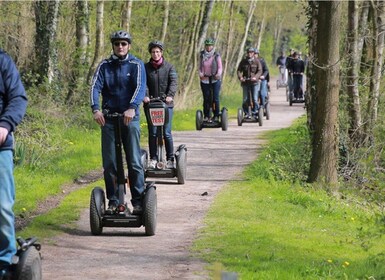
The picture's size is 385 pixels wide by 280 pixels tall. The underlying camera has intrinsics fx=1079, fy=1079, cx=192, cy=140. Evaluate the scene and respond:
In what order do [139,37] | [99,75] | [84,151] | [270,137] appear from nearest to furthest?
[99,75], [84,151], [270,137], [139,37]

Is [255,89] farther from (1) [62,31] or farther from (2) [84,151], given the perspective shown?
(2) [84,151]

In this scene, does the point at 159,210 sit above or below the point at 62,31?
below

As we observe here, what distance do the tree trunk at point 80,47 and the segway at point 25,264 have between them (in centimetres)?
1864

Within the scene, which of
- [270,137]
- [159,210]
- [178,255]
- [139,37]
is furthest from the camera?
[139,37]

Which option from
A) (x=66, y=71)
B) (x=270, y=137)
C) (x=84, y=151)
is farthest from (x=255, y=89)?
(x=84, y=151)

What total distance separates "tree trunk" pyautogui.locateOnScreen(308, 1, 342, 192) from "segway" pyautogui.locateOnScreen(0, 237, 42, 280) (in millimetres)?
9033

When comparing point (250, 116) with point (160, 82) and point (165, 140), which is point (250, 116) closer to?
point (165, 140)

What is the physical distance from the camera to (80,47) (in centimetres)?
2719

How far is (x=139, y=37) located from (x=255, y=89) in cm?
550

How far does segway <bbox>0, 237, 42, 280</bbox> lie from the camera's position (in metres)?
7.73

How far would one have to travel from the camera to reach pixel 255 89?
28.6 meters

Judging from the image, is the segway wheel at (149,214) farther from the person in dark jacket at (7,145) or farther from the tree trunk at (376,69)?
the tree trunk at (376,69)

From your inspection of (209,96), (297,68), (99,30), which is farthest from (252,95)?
(297,68)

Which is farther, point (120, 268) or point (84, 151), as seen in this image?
point (84, 151)
